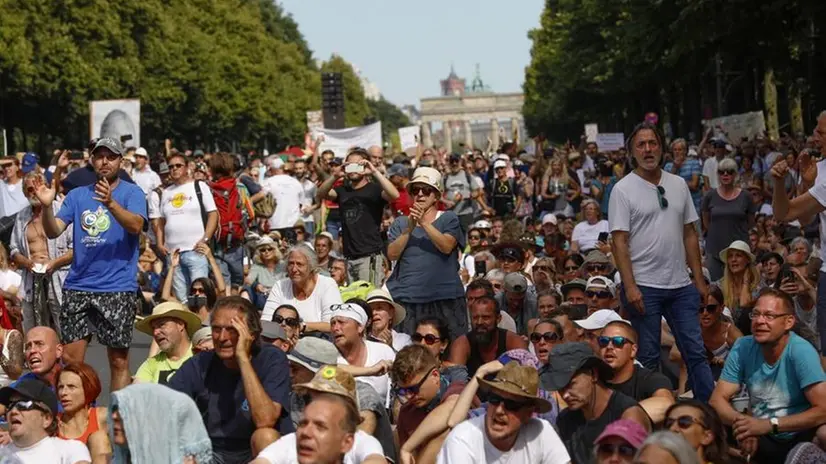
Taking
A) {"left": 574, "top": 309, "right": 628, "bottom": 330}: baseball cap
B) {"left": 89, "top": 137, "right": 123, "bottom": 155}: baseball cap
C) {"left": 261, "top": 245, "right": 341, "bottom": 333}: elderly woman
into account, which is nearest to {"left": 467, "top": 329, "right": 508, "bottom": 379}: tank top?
{"left": 574, "top": 309, "right": 628, "bottom": 330}: baseball cap

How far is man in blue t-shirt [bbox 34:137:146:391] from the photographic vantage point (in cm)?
1105

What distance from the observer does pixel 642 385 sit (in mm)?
9023

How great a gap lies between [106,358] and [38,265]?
275 centimetres

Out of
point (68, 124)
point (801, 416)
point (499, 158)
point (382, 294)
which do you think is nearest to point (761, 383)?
point (801, 416)

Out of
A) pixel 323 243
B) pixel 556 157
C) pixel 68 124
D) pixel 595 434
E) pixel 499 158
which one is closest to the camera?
pixel 595 434

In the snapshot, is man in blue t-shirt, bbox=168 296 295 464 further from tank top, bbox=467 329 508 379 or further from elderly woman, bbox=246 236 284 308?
elderly woman, bbox=246 236 284 308

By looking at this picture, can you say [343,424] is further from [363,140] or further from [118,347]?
[363,140]

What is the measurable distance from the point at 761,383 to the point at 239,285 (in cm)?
925

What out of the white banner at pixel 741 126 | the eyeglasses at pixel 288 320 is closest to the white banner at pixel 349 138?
the white banner at pixel 741 126

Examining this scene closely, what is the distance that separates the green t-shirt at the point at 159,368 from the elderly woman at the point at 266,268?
19.9 ft

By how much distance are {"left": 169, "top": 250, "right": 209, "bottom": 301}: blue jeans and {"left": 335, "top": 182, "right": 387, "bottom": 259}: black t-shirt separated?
4.47 feet

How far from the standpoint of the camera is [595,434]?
26.8ft

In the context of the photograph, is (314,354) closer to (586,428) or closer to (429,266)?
(586,428)

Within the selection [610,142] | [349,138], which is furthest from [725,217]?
[610,142]
